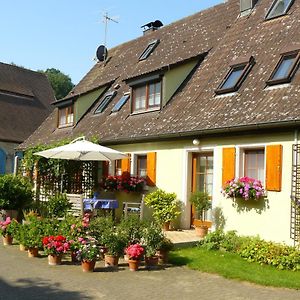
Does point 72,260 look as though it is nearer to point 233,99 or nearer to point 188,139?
point 188,139

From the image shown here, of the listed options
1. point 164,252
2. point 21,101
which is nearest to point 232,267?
point 164,252

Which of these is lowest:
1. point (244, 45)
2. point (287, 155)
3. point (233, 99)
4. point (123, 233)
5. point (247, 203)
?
point (123, 233)

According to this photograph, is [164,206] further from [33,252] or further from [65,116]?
[65,116]

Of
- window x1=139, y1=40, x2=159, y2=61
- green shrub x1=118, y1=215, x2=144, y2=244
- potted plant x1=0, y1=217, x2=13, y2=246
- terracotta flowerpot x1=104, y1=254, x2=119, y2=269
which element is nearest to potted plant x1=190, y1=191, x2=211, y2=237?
green shrub x1=118, y1=215, x2=144, y2=244

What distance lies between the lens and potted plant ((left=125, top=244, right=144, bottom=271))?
901cm

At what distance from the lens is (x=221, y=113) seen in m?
12.2

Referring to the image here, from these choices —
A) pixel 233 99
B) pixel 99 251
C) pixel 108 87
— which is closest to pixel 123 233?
pixel 99 251

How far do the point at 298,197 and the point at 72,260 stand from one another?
193 inches

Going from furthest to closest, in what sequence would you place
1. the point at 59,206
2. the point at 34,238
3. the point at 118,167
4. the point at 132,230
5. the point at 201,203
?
the point at 118,167 → the point at 59,206 → the point at 201,203 → the point at 34,238 → the point at 132,230

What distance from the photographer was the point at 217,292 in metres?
7.55

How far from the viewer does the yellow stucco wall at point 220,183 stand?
1022 centimetres

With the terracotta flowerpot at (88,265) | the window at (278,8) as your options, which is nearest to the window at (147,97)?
the window at (278,8)

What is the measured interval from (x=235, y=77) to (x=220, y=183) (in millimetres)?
3185

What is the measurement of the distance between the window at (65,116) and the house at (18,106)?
10.4 metres
